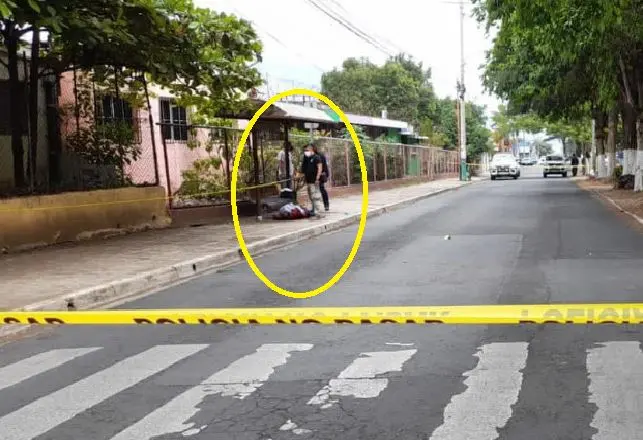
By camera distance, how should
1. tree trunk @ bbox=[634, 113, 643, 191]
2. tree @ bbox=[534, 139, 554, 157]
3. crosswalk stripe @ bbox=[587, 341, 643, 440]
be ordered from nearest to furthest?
crosswalk stripe @ bbox=[587, 341, 643, 440] < tree trunk @ bbox=[634, 113, 643, 191] < tree @ bbox=[534, 139, 554, 157]

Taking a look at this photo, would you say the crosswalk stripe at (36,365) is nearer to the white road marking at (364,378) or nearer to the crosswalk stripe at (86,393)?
the crosswalk stripe at (86,393)

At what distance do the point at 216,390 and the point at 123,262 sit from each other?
21.4 feet

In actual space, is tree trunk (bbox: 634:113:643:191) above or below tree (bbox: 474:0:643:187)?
below

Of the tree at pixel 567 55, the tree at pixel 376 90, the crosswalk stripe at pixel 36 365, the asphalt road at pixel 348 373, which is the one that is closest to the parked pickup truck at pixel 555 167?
the tree at pixel 567 55

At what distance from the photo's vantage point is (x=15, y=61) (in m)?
13.7

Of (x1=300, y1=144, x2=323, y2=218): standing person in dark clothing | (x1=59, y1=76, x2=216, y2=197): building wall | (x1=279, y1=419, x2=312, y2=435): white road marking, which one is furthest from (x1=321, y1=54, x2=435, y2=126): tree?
(x1=279, y1=419, x2=312, y2=435): white road marking

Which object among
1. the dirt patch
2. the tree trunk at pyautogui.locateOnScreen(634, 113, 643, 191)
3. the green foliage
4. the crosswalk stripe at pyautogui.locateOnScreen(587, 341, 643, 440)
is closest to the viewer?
the crosswalk stripe at pyautogui.locateOnScreen(587, 341, 643, 440)

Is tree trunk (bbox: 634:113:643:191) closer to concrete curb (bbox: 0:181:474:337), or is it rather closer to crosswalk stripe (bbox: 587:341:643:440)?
concrete curb (bbox: 0:181:474:337)

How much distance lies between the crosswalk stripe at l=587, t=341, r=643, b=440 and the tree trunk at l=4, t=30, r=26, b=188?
11549 mm

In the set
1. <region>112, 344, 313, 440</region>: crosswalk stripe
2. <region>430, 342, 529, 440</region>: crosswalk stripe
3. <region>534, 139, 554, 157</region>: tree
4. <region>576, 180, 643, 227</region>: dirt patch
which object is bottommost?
<region>430, 342, 529, 440</region>: crosswalk stripe

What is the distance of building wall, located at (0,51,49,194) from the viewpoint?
14.7m

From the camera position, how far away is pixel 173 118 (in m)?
23.2

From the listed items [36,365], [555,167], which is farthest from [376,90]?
[36,365]

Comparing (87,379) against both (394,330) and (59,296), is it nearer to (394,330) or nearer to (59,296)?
(394,330)
